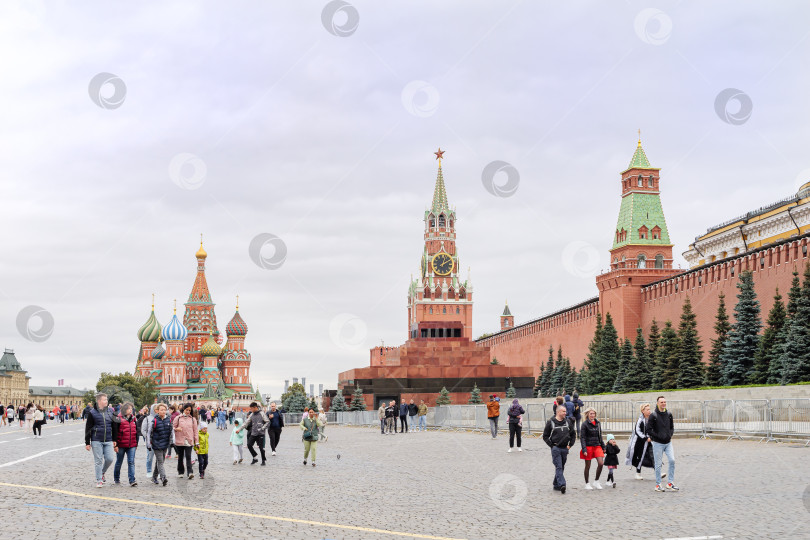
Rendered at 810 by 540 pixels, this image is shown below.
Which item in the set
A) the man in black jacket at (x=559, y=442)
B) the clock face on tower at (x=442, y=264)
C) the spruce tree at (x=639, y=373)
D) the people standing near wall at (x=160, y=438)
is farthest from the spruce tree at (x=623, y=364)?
the clock face on tower at (x=442, y=264)

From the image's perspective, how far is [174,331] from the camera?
12544 cm

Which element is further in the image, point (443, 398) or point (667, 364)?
point (443, 398)

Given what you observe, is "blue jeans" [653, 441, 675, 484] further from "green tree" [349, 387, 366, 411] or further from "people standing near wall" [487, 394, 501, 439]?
"green tree" [349, 387, 366, 411]

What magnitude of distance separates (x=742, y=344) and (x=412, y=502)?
92.3 feet

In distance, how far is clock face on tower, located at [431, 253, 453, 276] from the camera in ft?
394

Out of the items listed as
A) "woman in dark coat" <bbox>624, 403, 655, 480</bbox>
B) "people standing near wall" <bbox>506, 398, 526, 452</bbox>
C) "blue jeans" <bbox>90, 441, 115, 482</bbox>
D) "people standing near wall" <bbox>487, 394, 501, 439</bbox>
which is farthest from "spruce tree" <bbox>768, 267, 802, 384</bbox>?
"blue jeans" <bbox>90, 441, 115, 482</bbox>

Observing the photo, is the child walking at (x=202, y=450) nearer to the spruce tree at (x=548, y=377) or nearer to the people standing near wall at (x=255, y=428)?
the people standing near wall at (x=255, y=428)

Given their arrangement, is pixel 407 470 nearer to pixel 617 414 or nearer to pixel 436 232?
pixel 617 414

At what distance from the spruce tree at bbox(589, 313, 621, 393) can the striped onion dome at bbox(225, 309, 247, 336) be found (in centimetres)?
8736

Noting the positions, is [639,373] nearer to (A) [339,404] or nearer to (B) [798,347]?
(B) [798,347]

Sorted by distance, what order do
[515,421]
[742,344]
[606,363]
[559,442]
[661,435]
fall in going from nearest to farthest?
1. [661,435]
2. [559,442]
3. [515,421]
4. [742,344]
5. [606,363]

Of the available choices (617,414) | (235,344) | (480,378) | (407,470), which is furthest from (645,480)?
(235,344)

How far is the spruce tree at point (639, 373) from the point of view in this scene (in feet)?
146

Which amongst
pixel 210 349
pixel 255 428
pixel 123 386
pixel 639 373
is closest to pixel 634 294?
pixel 639 373
